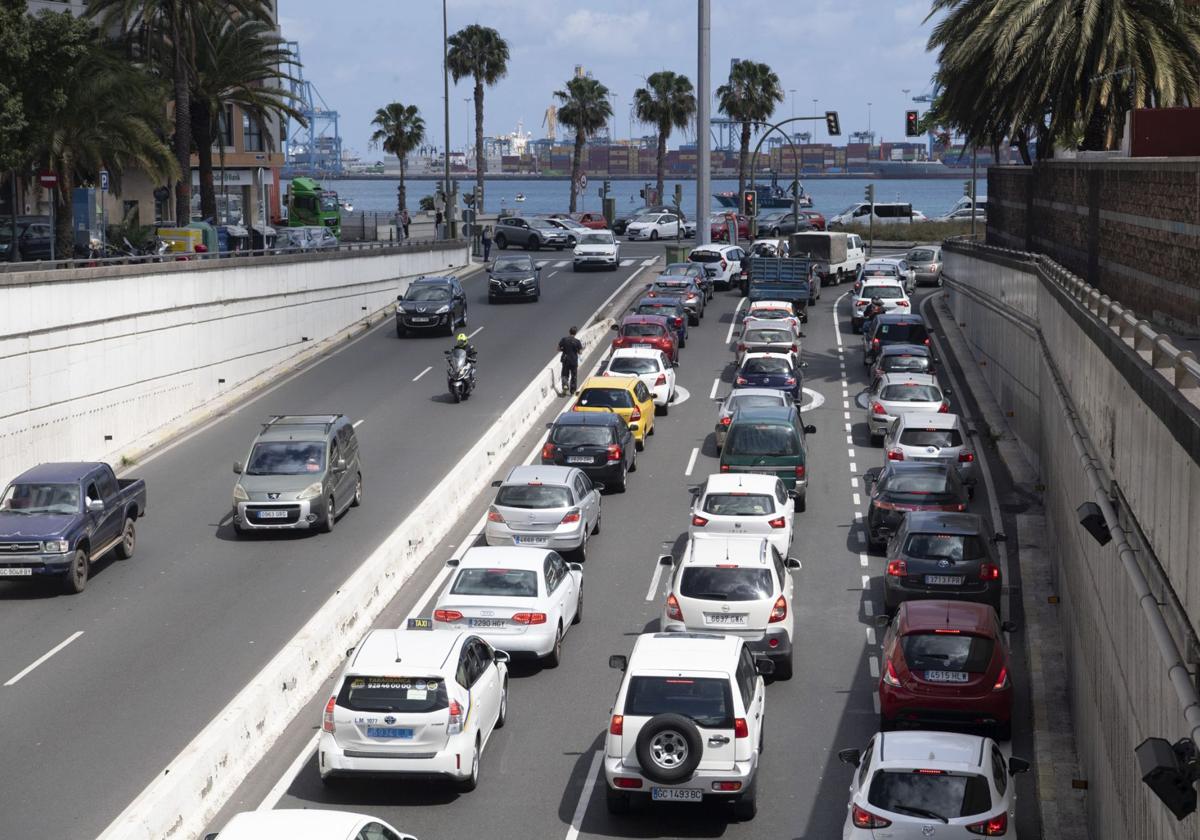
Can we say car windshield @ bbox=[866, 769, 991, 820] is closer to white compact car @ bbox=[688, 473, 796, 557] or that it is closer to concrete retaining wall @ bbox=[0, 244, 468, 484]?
white compact car @ bbox=[688, 473, 796, 557]

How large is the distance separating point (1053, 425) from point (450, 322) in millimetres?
27841

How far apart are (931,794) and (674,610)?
700cm

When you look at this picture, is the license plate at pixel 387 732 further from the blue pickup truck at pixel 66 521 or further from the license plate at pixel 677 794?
the blue pickup truck at pixel 66 521

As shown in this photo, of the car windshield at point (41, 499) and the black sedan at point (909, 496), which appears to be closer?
the car windshield at point (41, 499)

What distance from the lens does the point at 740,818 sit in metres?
16.1

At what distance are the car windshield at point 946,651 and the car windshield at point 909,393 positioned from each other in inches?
680

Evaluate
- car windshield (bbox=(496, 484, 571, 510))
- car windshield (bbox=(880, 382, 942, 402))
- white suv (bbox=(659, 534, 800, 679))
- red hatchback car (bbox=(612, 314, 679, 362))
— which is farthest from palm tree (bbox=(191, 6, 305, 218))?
white suv (bbox=(659, 534, 800, 679))

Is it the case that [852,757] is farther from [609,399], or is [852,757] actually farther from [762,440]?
[609,399]

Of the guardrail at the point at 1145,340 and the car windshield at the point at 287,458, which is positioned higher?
the guardrail at the point at 1145,340

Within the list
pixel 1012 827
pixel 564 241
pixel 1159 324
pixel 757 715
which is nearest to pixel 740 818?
pixel 757 715

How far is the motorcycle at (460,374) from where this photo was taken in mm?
38875

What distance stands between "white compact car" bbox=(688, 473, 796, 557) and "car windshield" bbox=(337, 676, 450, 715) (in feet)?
32.0

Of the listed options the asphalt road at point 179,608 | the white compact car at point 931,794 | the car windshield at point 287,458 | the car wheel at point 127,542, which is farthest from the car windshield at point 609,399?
the white compact car at point 931,794

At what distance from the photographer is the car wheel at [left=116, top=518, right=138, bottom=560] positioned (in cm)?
2572
